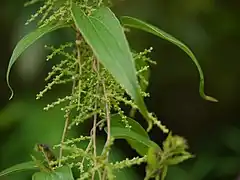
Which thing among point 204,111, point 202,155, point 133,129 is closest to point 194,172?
point 202,155

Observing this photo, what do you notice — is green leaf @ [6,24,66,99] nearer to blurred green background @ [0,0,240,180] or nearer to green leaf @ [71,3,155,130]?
green leaf @ [71,3,155,130]

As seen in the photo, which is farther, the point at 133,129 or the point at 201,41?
the point at 201,41

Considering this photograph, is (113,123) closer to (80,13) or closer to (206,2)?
(80,13)

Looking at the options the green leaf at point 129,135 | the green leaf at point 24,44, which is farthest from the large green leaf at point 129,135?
the green leaf at point 24,44

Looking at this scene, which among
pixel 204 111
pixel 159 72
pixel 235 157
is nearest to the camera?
pixel 235 157

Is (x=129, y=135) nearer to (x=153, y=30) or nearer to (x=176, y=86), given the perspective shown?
(x=153, y=30)

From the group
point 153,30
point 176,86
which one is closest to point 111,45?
point 153,30

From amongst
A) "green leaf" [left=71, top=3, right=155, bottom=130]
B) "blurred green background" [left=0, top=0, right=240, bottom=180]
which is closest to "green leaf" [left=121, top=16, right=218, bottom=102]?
"green leaf" [left=71, top=3, right=155, bottom=130]
